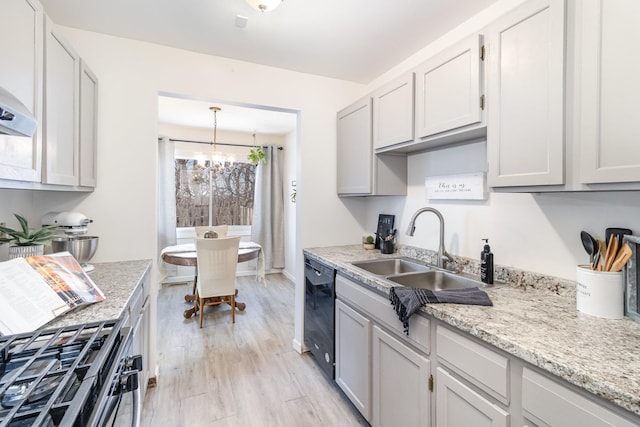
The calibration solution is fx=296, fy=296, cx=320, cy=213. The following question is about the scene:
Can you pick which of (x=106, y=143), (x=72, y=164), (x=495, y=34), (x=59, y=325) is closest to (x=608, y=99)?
(x=495, y=34)

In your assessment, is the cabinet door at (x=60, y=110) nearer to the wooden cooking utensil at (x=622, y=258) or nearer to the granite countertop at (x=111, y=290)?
Result: the granite countertop at (x=111, y=290)

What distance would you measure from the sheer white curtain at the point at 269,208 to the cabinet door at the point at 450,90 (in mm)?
3715

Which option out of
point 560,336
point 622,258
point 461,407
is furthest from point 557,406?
point 622,258

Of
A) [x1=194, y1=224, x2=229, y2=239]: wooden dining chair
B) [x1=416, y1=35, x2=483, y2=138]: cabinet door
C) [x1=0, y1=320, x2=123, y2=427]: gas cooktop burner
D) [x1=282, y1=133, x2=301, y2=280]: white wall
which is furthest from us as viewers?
[x1=282, y1=133, x2=301, y2=280]: white wall

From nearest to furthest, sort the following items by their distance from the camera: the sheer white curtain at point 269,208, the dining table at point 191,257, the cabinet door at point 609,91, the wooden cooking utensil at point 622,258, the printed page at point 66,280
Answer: the cabinet door at point 609,91
the wooden cooking utensil at point 622,258
the printed page at point 66,280
the dining table at point 191,257
the sheer white curtain at point 269,208

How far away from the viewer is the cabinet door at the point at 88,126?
1.76m

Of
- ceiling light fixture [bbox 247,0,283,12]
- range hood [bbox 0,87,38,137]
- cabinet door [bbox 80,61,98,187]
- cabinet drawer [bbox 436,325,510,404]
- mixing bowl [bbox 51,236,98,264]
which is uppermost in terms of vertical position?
ceiling light fixture [bbox 247,0,283,12]

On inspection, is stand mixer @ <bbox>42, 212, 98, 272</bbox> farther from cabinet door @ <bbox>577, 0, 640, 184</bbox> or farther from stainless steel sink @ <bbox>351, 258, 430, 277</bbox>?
cabinet door @ <bbox>577, 0, 640, 184</bbox>

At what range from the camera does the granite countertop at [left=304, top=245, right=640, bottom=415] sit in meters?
0.73

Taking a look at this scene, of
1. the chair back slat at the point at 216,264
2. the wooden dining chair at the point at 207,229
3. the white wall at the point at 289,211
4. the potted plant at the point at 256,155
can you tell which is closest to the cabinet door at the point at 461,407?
the chair back slat at the point at 216,264

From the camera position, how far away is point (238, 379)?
2.28 m

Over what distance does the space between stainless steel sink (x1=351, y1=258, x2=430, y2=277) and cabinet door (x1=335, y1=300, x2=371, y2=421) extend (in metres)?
0.33

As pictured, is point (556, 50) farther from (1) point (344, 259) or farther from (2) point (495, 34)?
(1) point (344, 259)

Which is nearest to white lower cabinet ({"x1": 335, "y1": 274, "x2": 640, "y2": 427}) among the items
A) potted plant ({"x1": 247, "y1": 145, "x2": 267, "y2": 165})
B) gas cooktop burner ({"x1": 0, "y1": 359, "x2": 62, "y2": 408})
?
gas cooktop burner ({"x1": 0, "y1": 359, "x2": 62, "y2": 408})
